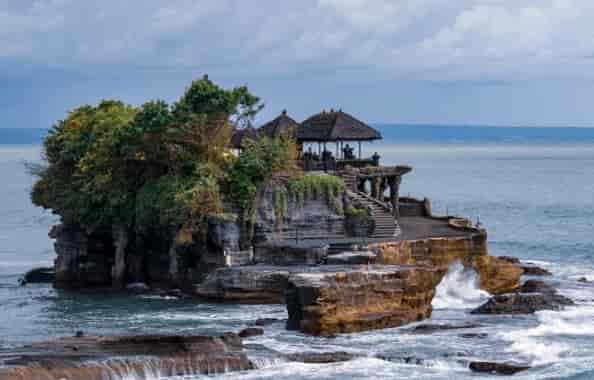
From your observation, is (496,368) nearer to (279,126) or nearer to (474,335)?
(474,335)

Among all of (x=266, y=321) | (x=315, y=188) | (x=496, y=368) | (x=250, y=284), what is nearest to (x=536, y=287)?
(x=315, y=188)

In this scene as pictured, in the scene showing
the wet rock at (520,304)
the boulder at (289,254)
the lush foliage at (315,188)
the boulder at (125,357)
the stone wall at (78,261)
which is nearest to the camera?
the boulder at (125,357)

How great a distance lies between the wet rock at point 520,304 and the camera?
50.3 meters

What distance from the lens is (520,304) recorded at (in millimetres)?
51000

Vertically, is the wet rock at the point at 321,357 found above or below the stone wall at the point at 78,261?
below

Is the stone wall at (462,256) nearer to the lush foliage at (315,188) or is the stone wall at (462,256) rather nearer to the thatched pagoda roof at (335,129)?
the lush foliage at (315,188)

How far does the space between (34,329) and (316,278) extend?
11.0 meters

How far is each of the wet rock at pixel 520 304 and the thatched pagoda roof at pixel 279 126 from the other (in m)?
14.6

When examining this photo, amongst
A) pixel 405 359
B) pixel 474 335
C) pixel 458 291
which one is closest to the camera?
pixel 405 359

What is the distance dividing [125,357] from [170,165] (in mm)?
19003

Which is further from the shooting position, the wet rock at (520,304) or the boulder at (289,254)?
the boulder at (289,254)

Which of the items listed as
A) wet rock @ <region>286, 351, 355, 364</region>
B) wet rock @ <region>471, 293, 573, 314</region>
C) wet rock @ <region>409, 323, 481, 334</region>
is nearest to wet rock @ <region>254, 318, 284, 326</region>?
wet rock @ <region>409, 323, 481, 334</region>

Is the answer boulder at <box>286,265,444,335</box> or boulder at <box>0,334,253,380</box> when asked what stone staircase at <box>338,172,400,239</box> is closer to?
boulder at <box>286,265,444,335</box>

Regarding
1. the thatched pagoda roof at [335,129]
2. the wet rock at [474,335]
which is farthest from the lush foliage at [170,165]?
the wet rock at [474,335]
